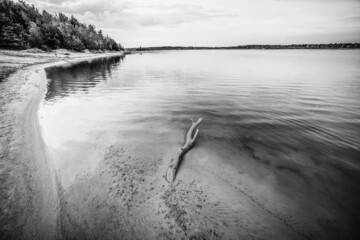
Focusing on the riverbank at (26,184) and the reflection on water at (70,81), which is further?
the reflection on water at (70,81)

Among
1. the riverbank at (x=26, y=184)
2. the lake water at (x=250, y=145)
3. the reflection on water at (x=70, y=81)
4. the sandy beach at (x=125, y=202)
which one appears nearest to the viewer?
the riverbank at (x=26, y=184)

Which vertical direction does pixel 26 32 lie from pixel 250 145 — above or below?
above

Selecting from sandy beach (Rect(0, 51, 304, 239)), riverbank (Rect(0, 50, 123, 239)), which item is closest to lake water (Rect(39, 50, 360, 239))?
sandy beach (Rect(0, 51, 304, 239))

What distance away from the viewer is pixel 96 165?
6043mm

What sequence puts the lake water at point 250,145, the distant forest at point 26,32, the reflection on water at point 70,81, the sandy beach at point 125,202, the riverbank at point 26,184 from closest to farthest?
the riverbank at point 26,184 < the sandy beach at point 125,202 < the lake water at point 250,145 < the reflection on water at point 70,81 < the distant forest at point 26,32

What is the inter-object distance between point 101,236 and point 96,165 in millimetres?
2868

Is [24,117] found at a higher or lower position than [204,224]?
higher

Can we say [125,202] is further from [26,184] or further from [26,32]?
[26,32]

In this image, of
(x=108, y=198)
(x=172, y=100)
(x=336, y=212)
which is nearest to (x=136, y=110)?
(x=172, y=100)

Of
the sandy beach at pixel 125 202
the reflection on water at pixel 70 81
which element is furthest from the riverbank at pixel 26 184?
the reflection on water at pixel 70 81

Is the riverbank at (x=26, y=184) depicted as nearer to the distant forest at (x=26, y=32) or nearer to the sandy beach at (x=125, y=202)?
the sandy beach at (x=125, y=202)

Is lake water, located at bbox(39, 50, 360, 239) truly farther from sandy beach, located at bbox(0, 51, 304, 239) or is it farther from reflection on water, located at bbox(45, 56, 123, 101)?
reflection on water, located at bbox(45, 56, 123, 101)

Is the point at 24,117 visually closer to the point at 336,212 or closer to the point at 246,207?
the point at 246,207

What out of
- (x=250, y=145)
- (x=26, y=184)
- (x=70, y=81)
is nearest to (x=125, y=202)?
(x=26, y=184)
